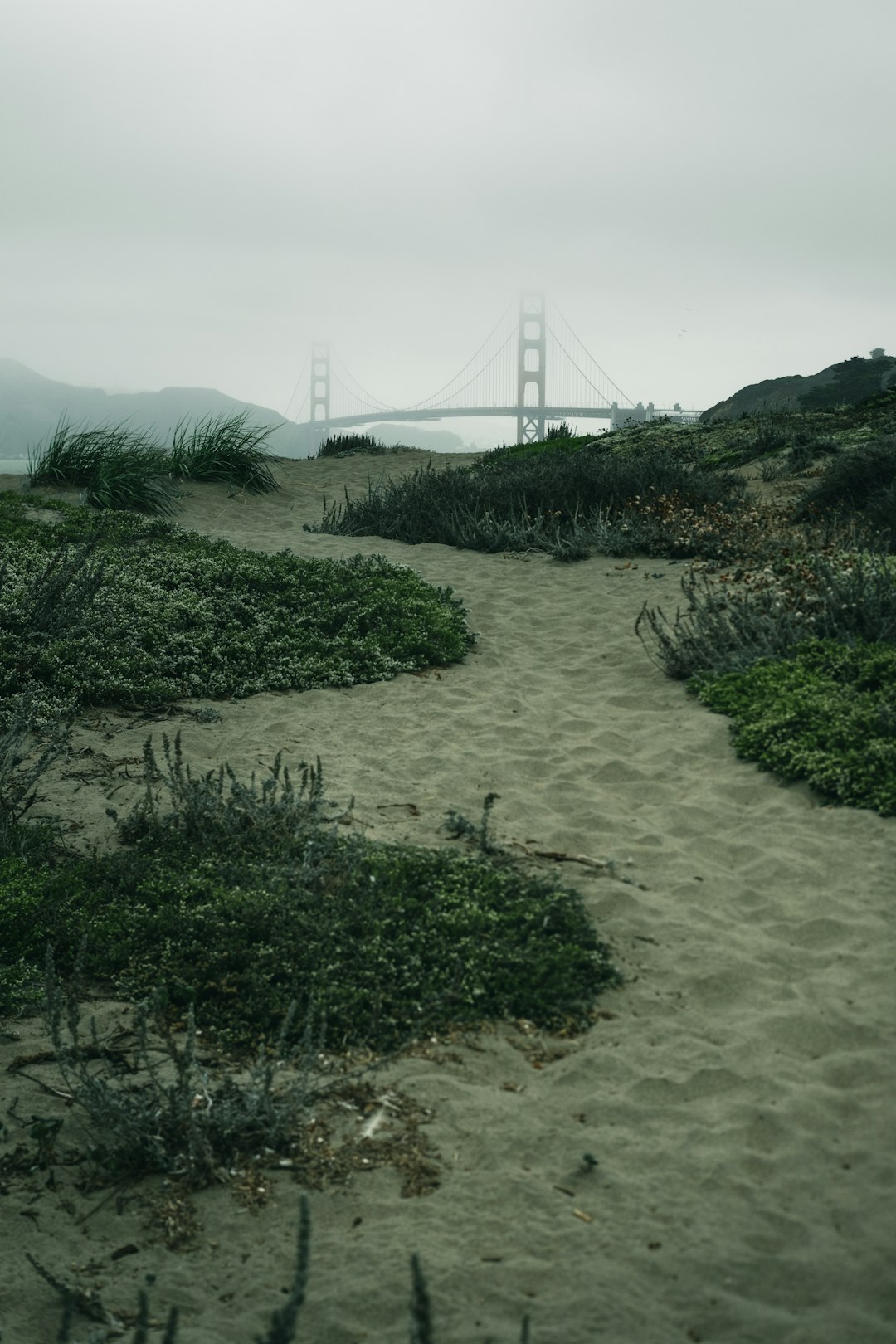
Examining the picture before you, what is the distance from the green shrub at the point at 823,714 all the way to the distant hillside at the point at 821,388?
45.8ft

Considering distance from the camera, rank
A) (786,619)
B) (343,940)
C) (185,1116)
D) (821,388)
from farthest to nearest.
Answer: (821,388), (786,619), (343,940), (185,1116)

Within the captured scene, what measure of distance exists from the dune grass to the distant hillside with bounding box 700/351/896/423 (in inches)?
366

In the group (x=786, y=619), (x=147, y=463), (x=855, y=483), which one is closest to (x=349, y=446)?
(x=147, y=463)

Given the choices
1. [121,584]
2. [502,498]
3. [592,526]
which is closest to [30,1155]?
[121,584]

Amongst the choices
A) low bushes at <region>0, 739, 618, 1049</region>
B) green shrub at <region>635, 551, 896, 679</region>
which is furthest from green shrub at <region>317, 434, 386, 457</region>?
low bushes at <region>0, 739, 618, 1049</region>

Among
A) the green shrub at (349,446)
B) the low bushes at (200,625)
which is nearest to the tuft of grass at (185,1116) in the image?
the low bushes at (200,625)

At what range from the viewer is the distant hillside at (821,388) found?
2027 cm

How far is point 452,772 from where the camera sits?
578cm

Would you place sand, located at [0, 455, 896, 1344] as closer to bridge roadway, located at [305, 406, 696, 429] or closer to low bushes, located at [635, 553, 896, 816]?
low bushes, located at [635, 553, 896, 816]

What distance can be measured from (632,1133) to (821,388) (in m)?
20.3

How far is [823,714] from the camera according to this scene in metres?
5.61

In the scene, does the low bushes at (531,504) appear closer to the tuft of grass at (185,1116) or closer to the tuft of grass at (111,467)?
the tuft of grass at (111,467)

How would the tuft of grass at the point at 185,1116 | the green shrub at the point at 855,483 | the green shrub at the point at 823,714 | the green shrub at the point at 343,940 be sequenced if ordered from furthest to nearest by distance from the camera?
the green shrub at the point at 855,483 → the green shrub at the point at 823,714 → the green shrub at the point at 343,940 → the tuft of grass at the point at 185,1116

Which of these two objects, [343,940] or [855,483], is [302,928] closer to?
[343,940]
